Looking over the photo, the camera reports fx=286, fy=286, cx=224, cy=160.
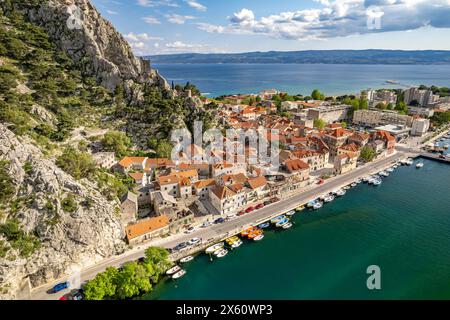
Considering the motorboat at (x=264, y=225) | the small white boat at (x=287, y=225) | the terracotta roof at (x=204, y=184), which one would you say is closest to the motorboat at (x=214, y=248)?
the motorboat at (x=264, y=225)

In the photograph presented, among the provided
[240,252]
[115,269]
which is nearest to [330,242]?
[240,252]

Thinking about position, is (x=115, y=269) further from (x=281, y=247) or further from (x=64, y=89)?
(x=64, y=89)

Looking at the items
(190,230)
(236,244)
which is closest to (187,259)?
(190,230)

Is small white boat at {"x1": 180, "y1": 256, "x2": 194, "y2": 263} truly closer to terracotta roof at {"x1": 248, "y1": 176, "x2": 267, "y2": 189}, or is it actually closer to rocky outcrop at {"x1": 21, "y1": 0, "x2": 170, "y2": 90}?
terracotta roof at {"x1": 248, "y1": 176, "x2": 267, "y2": 189}

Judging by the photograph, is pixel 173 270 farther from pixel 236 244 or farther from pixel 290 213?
pixel 290 213

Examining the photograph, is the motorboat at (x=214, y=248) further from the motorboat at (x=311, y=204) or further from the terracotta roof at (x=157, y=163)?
the terracotta roof at (x=157, y=163)

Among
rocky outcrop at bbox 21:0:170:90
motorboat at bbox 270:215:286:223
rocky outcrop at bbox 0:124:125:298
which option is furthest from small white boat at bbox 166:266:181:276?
rocky outcrop at bbox 21:0:170:90
